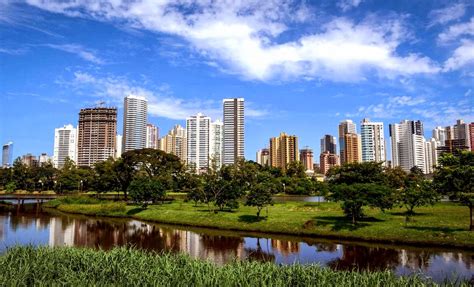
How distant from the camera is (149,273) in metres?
14.9

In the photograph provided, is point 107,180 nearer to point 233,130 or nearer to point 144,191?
point 144,191

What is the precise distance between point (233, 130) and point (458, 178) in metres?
166

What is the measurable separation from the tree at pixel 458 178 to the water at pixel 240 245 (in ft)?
16.2

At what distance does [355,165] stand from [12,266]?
47.4 meters

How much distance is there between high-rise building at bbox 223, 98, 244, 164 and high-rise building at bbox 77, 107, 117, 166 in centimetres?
5694

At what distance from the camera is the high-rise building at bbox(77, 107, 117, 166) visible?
19662cm

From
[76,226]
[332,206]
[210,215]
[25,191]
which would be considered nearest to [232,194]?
[210,215]

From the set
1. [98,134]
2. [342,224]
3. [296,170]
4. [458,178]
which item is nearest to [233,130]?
[98,134]

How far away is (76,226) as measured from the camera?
1762 inches

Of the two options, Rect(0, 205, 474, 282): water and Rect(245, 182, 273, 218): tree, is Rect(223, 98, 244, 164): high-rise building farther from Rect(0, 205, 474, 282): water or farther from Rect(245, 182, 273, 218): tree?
Rect(245, 182, 273, 218): tree

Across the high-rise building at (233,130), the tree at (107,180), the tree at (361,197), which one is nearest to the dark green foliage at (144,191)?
the tree at (107,180)

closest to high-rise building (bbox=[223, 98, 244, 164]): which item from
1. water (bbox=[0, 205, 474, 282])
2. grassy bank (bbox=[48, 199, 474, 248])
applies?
grassy bank (bbox=[48, 199, 474, 248])

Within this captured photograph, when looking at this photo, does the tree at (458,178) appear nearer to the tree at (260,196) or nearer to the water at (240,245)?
the water at (240,245)

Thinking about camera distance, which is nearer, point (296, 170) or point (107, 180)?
point (107, 180)
